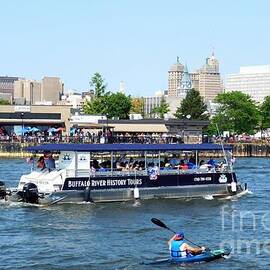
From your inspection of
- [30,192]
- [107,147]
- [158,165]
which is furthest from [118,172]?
[30,192]

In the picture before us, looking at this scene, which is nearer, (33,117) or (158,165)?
(158,165)

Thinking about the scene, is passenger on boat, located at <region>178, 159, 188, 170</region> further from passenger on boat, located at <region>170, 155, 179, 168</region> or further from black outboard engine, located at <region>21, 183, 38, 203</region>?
black outboard engine, located at <region>21, 183, 38, 203</region>

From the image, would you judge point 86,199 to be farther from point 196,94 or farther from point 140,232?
point 196,94

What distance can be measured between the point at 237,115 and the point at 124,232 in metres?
129

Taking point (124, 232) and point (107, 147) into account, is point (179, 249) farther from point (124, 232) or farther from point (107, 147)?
point (107, 147)

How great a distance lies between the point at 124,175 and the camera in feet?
162

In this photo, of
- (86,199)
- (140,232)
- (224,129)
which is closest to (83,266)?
(140,232)

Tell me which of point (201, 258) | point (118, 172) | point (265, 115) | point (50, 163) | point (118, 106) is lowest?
point (201, 258)

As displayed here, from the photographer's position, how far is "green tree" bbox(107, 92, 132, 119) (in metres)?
172

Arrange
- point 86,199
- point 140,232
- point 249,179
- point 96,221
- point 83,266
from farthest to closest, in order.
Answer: point 249,179 < point 86,199 < point 96,221 < point 140,232 < point 83,266

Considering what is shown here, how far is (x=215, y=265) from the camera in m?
31.7

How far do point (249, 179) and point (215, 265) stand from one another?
142 ft

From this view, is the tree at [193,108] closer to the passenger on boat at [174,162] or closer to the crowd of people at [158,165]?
the crowd of people at [158,165]

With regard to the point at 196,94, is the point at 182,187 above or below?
below
